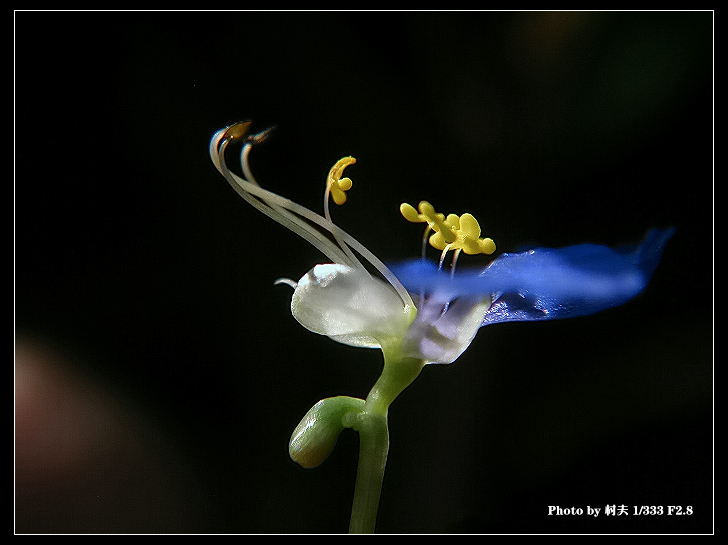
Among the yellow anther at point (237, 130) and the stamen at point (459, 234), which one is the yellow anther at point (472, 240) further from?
the yellow anther at point (237, 130)

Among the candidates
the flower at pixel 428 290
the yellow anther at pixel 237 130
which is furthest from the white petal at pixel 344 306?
the yellow anther at pixel 237 130

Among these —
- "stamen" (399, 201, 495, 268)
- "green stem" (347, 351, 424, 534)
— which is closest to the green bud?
"green stem" (347, 351, 424, 534)

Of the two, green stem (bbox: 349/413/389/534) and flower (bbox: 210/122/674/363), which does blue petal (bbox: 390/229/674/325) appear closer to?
flower (bbox: 210/122/674/363)

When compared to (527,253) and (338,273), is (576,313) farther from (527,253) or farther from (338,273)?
(338,273)

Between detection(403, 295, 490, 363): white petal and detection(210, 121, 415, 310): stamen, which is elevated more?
detection(210, 121, 415, 310): stamen

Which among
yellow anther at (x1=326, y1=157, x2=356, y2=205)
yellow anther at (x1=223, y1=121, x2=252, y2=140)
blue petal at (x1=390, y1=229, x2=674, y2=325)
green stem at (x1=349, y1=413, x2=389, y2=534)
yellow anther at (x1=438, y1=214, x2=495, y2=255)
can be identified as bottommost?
green stem at (x1=349, y1=413, x2=389, y2=534)

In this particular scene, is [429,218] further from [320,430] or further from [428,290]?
[320,430]
